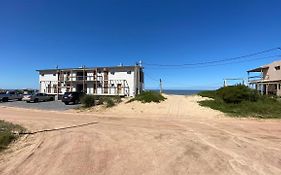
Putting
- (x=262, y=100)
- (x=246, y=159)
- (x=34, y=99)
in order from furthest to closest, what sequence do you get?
1. (x=34, y=99)
2. (x=262, y=100)
3. (x=246, y=159)

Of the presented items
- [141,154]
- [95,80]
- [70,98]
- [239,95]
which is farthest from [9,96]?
[141,154]

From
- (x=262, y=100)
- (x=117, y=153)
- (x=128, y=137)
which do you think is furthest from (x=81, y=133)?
(x=262, y=100)

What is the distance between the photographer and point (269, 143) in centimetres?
945

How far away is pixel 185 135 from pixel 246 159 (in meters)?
3.93

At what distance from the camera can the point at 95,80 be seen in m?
40.8

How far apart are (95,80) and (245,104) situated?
24.8 metres

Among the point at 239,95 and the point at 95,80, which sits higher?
the point at 95,80

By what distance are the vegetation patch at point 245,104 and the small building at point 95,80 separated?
51.9 feet

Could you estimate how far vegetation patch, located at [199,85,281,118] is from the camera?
19922 millimetres

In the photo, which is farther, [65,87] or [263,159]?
[65,87]

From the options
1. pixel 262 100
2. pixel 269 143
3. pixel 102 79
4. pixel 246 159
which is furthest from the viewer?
pixel 102 79

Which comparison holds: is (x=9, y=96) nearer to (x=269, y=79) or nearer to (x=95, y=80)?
(x=95, y=80)

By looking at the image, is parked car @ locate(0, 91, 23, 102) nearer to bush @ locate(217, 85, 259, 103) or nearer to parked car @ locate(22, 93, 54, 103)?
parked car @ locate(22, 93, 54, 103)

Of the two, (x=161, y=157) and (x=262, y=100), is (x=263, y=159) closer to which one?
(x=161, y=157)
